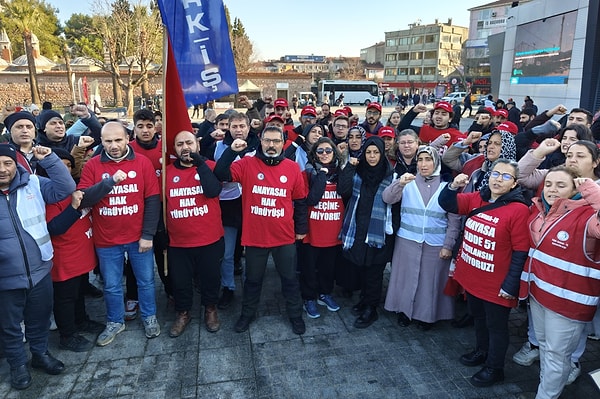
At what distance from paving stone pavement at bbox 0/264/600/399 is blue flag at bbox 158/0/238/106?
7.61 ft

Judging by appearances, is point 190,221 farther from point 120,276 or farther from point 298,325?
point 298,325

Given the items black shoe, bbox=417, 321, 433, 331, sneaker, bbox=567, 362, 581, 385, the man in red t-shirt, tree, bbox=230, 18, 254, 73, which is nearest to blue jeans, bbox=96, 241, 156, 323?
the man in red t-shirt

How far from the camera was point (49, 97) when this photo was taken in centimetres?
4219

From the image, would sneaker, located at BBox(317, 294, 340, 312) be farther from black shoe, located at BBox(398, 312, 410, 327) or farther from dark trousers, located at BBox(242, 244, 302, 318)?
black shoe, located at BBox(398, 312, 410, 327)

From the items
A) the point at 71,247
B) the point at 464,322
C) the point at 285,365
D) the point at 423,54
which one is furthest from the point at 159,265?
the point at 423,54

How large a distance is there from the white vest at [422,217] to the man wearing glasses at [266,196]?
999mm

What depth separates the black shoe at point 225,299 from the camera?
14.5 feet

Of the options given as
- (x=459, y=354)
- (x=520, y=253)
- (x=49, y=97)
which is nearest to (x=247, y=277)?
(x=459, y=354)

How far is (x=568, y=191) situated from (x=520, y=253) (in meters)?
0.55

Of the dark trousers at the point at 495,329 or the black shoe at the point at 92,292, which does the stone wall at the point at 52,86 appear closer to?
the black shoe at the point at 92,292

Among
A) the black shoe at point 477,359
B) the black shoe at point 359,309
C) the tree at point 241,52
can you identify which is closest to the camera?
the black shoe at point 477,359

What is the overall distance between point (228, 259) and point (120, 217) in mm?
1360

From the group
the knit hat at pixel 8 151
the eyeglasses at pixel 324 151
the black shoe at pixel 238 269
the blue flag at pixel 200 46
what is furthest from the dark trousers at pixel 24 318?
the eyeglasses at pixel 324 151

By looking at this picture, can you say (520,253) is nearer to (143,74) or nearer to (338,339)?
(338,339)
